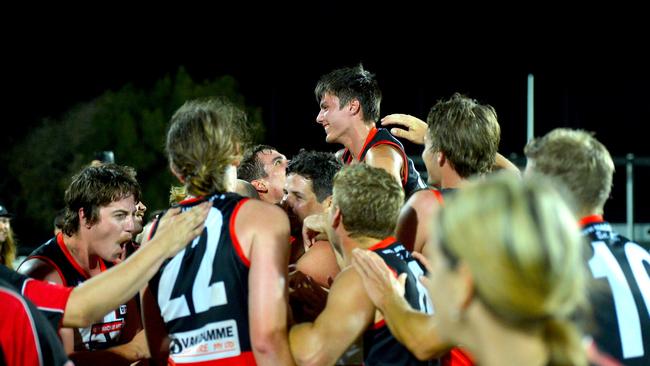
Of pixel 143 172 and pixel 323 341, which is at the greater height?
A: pixel 323 341

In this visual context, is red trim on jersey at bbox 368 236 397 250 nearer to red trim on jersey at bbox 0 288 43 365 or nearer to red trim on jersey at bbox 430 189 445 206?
red trim on jersey at bbox 430 189 445 206

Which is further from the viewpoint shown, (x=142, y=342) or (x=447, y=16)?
(x=447, y=16)

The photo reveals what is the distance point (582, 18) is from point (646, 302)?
32793 millimetres

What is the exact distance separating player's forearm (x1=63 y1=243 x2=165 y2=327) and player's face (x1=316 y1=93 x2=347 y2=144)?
3.38m

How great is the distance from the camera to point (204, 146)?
3.34 metres

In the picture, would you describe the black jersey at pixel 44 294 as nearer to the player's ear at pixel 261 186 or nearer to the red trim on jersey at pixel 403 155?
the red trim on jersey at pixel 403 155

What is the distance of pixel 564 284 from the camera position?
1617 mm

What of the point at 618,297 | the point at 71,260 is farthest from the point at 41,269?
the point at 618,297

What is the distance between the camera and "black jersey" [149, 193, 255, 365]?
128 inches

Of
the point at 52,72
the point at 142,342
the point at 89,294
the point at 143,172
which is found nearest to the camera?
the point at 89,294

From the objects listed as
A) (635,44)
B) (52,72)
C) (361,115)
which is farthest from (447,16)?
(361,115)

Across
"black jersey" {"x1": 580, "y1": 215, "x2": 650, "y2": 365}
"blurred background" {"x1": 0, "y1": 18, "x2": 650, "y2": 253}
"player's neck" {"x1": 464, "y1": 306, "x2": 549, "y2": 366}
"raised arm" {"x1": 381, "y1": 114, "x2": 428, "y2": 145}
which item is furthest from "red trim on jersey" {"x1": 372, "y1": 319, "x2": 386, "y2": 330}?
"blurred background" {"x1": 0, "y1": 18, "x2": 650, "y2": 253}

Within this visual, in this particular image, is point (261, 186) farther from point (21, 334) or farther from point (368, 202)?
point (21, 334)

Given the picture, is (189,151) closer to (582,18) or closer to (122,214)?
(122,214)
